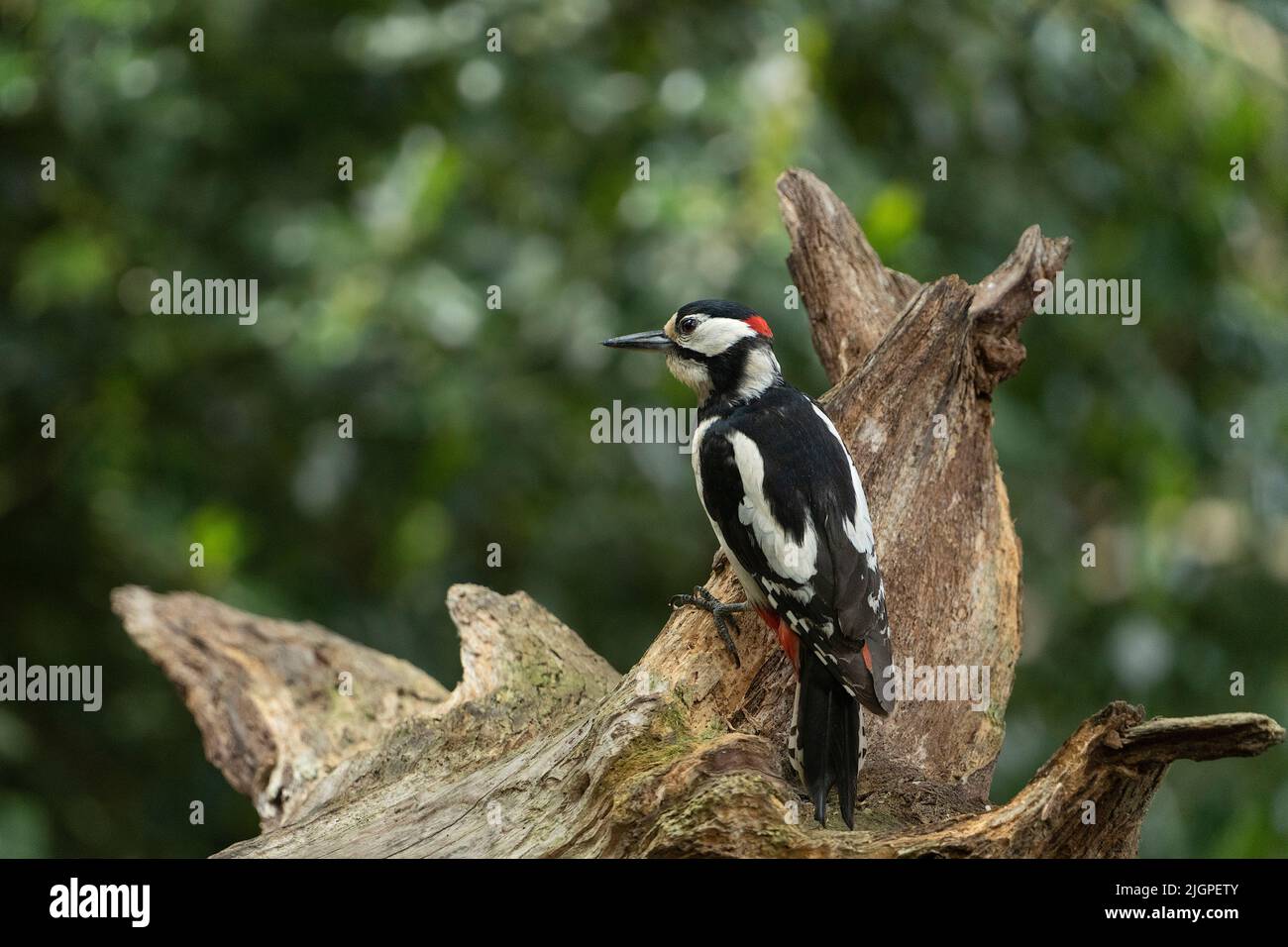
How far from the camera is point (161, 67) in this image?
5711 millimetres

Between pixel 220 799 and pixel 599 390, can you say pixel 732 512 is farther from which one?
pixel 220 799

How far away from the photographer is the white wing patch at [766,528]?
3.47m

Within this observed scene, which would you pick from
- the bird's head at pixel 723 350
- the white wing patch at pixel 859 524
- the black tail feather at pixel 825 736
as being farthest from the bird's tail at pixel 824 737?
the bird's head at pixel 723 350

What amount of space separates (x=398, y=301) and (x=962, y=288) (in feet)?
7.06

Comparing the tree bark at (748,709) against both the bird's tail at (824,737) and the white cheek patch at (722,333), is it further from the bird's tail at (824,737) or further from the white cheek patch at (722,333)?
the white cheek patch at (722,333)

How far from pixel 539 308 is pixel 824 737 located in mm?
2608

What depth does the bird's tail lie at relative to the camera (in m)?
3.16

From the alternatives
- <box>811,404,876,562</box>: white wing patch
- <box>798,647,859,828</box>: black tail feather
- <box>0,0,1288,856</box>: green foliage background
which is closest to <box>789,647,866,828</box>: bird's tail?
<box>798,647,859,828</box>: black tail feather

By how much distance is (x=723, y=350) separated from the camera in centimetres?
411

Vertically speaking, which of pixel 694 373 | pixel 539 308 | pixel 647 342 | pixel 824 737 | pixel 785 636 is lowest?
pixel 824 737

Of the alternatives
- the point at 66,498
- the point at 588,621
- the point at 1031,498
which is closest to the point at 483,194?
the point at 588,621

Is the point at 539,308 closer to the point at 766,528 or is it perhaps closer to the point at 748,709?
the point at 766,528

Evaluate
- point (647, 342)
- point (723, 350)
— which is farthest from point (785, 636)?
point (647, 342)

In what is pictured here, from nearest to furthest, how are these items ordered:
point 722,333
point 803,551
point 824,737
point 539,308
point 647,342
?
point 824,737, point 803,551, point 722,333, point 647,342, point 539,308
